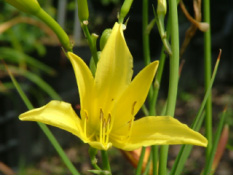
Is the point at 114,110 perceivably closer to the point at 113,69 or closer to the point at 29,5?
the point at 113,69

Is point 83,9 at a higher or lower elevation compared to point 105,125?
higher

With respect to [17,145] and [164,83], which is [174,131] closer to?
[17,145]

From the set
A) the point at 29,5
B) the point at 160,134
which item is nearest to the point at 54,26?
the point at 29,5

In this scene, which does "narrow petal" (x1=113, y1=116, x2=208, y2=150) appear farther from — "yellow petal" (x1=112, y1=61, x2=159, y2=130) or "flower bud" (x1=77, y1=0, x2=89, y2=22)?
"flower bud" (x1=77, y1=0, x2=89, y2=22)

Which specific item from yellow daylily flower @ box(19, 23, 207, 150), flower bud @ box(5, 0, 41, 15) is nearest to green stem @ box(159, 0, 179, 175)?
yellow daylily flower @ box(19, 23, 207, 150)

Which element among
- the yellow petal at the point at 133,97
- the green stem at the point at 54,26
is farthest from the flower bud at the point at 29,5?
the yellow petal at the point at 133,97

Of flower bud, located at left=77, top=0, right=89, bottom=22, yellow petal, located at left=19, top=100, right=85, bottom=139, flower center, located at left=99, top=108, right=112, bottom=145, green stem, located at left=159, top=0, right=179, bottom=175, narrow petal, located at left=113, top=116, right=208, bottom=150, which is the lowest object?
flower center, located at left=99, top=108, right=112, bottom=145
